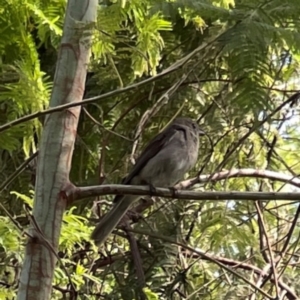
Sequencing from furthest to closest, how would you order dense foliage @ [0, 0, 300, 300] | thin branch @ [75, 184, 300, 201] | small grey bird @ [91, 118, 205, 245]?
small grey bird @ [91, 118, 205, 245] → dense foliage @ [0, 0, 300, 300] → thin branch @ [75, 184, 300, 201]

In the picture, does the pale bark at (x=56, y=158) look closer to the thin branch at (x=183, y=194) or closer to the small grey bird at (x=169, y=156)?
the thin branch at (x=183, y=194)

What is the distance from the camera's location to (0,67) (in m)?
1.76

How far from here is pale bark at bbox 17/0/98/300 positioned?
160cm

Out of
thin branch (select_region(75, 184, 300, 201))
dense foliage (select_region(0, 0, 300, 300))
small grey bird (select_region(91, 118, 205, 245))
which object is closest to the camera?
thin branch (select_region(75, 184, 300, 201))

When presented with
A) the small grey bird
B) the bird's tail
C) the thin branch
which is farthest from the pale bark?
the small grey bird

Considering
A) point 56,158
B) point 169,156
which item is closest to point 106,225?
point 169,156

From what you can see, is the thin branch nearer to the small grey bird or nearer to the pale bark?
the pale bark

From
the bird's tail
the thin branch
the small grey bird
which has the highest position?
the small grey bird

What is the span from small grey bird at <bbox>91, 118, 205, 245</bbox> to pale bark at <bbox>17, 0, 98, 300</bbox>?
1044 millimetres

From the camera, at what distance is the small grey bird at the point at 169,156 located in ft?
9.20

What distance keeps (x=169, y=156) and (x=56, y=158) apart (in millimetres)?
1232

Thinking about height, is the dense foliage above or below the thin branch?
above

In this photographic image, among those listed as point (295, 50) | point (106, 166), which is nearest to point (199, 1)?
point (295, 50)

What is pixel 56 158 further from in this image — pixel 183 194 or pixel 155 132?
pixel 155 132
